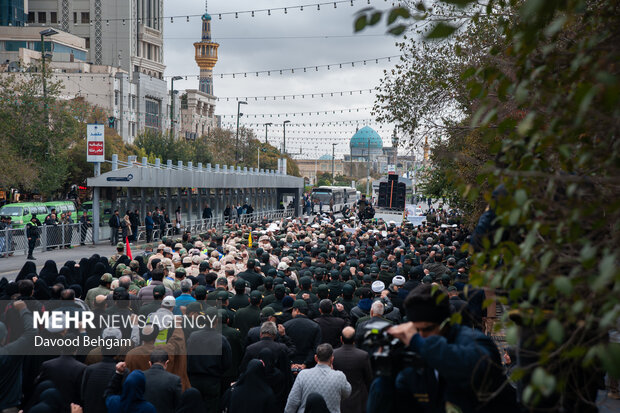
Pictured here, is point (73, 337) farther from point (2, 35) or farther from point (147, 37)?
point (147, 37)

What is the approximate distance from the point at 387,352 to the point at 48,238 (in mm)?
27092

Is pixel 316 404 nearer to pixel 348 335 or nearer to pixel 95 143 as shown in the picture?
pixel 348 335

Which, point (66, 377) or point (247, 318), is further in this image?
point (247, 318)

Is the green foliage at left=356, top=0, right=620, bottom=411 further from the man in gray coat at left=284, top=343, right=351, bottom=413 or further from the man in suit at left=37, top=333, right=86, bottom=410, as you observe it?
the man in suit at left=37, top=333, right=86, bottom=410

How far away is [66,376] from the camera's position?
660 cm

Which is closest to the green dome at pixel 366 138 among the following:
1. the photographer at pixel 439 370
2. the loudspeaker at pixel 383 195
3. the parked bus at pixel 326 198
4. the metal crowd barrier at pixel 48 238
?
the parked bus at pixel 326 198

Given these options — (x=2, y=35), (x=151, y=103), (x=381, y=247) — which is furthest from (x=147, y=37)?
(x=381, y=247)

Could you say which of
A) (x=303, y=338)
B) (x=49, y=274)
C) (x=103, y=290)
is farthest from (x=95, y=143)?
(x=303, y=338)

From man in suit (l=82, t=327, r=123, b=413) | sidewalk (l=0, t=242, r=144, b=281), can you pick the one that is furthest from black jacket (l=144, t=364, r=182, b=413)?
sidewalk (l=0, t=242, r=144, b=281)

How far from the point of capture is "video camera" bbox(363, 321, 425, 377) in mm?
3635

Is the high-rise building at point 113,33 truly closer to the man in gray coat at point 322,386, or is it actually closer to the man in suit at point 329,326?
the man in suit at point 329,326

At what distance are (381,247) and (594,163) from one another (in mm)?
18775

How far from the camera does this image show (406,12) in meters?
2.79

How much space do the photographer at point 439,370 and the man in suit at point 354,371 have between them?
114 inches
